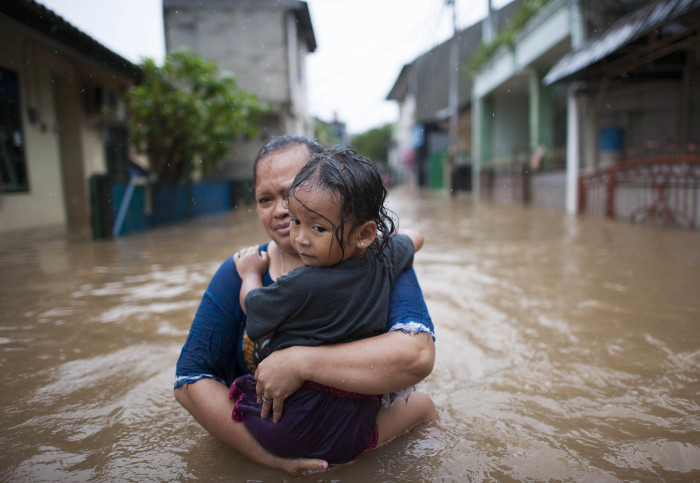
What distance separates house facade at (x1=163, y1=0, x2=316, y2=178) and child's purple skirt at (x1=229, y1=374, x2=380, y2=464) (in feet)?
53.2

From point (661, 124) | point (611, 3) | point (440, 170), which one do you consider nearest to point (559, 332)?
point (611, 3)

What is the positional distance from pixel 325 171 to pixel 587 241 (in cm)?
679

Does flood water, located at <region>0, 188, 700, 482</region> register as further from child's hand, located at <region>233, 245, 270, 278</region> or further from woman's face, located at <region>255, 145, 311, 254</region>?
woman's face, located at <region>255, 145, 311, 254</region>

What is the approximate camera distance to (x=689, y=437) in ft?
6.34

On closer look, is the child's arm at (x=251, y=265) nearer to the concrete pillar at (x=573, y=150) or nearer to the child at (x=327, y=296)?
the child at (x=327, y=296)

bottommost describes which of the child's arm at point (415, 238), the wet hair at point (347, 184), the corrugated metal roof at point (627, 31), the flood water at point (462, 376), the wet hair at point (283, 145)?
the flood water at point (462, 376)

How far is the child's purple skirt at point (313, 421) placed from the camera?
5.17 feet

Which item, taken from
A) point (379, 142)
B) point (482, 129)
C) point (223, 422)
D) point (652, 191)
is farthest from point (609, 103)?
point (379, 142)

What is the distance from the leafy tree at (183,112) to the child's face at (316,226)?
9.54m

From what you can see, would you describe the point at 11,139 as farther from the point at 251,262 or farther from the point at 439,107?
the point at 439,107

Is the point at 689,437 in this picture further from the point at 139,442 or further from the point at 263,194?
the point at 139,442

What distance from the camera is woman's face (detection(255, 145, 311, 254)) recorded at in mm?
1807

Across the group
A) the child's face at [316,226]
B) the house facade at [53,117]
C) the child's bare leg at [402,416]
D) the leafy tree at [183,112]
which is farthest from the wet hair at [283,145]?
the leafy tree at [183,112]

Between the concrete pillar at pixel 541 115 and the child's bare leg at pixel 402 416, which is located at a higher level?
the concrete pillar at pixel 541 115
